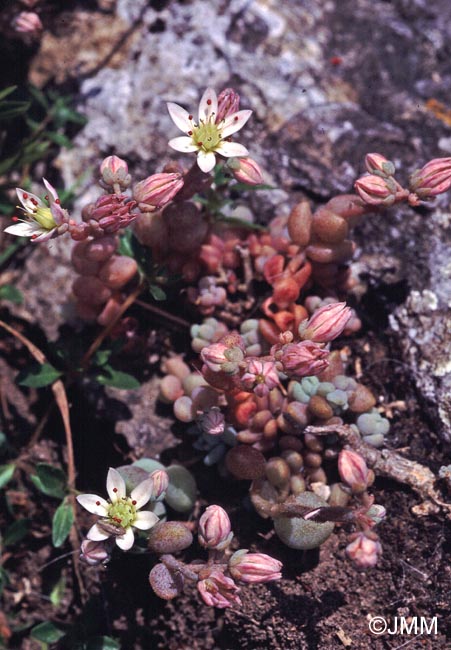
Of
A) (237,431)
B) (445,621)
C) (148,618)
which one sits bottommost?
(148,618)

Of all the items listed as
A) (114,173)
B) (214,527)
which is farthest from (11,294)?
(214,527)

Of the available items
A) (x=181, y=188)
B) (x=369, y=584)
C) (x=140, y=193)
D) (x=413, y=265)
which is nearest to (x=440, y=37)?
(x=413, y=265)

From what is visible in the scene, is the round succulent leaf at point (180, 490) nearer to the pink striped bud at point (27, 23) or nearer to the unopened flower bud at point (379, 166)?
the unopened flower bud at point (379, 166)

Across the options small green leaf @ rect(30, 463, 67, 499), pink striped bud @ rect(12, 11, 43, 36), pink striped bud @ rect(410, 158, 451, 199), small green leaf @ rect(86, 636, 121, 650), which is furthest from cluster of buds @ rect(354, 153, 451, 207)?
small green leaf @ rect(86, 636, 121, 650)

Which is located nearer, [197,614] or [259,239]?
[197,614]

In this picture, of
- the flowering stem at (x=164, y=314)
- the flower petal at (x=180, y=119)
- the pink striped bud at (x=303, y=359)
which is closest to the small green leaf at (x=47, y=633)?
the flowering stem at (x=164, y=314)

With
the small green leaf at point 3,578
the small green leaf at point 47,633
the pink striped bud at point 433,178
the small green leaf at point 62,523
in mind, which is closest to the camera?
the pink striped bud at point 433,178

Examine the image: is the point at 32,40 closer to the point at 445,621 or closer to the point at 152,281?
the point at 152,281
